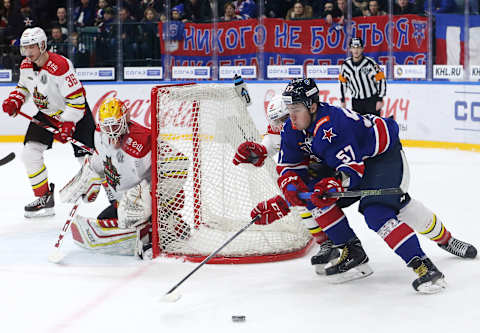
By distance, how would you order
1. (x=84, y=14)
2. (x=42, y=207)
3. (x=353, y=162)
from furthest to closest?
1. (x=84, y=14)
2. (x=42, y=207)
3. (x=353, y=162)

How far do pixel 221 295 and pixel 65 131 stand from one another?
72.7 inches

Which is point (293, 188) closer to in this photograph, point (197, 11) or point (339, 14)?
point (339, 14)

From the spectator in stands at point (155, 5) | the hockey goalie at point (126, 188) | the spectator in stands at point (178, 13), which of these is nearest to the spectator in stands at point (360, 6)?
the spectator in stands at point (178, 13)

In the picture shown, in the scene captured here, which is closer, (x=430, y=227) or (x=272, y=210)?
(x=272, y=210)

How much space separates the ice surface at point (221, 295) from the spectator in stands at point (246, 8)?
15.9 ft

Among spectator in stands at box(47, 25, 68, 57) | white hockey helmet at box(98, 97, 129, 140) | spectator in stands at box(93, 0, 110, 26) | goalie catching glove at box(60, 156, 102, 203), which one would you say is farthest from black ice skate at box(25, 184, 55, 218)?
spectator in stands at box(93, 0, 110, 26)

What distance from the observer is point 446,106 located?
307 inches

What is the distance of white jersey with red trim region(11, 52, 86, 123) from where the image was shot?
4793mm

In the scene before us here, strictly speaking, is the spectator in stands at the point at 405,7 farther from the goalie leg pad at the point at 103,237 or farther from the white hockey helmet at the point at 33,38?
the goalie leg pad at the point at 103,237

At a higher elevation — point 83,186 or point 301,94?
point 301,94

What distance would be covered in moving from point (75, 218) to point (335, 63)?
5088mm

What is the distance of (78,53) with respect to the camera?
8.91m

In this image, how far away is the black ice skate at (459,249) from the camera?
3658 mm

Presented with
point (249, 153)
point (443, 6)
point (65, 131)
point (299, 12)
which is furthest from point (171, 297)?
point (299, 12)
